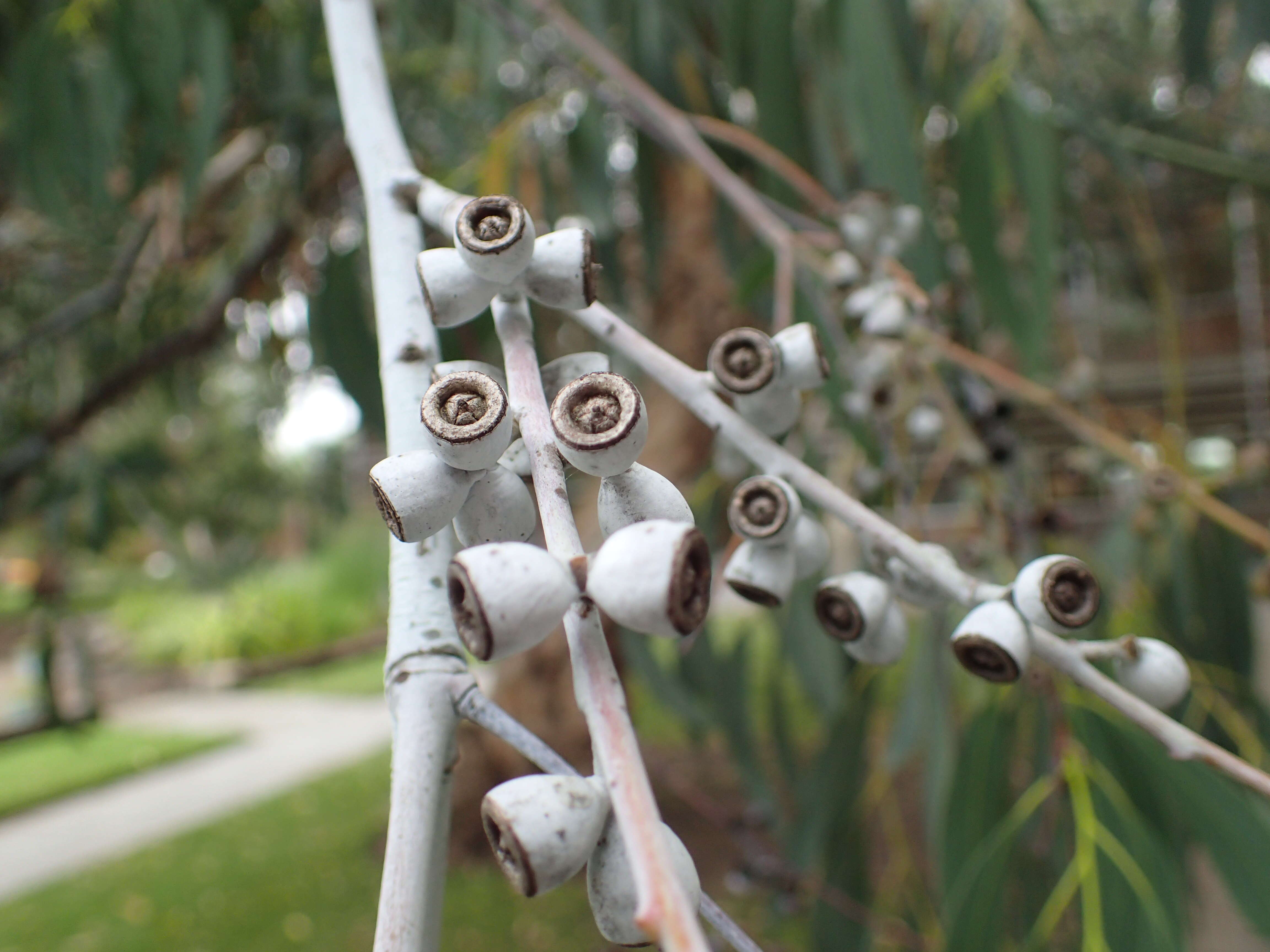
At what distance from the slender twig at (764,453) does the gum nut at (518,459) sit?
2.8 inches

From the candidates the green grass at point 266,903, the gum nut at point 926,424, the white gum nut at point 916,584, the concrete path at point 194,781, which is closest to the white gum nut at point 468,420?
the white gum nut at point 916,584

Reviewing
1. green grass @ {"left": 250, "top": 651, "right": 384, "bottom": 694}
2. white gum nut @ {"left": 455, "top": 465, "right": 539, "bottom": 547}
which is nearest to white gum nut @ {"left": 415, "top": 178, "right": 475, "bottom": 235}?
white gum nut @ {"left": 455, "top": 465, "right": 539, "bottom": 547}

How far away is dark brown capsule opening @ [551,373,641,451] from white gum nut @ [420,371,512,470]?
0.02 m

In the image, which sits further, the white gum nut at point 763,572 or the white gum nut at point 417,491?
the white gum nut at point 763,572

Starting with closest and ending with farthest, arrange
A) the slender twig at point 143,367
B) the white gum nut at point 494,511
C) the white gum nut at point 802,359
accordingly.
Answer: the white gum nut at point 494,511 → the white gum nut at point 802,359 → the slender twig at point 143,367

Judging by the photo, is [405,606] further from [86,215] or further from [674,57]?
[86,215]

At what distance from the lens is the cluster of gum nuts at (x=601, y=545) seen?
0.82 ft

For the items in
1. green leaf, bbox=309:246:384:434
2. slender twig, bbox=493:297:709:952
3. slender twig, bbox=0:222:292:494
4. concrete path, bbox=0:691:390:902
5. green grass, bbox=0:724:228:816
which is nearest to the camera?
slender twig, bbox=493:297:709:952

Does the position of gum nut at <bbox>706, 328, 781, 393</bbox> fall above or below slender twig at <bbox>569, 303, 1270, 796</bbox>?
above

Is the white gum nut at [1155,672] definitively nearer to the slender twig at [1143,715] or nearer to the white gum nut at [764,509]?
the slender twig at [1143,715]

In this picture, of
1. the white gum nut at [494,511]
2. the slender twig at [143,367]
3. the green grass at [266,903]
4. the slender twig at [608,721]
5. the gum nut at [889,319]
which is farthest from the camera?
the green grass at [266,903]

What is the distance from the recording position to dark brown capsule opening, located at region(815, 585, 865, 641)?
0.43 meters

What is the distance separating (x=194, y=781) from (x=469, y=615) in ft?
17.9

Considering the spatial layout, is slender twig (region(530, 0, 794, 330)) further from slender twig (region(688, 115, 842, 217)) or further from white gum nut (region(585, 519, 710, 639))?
white gum nut (region(585, 519, 710, 639))
